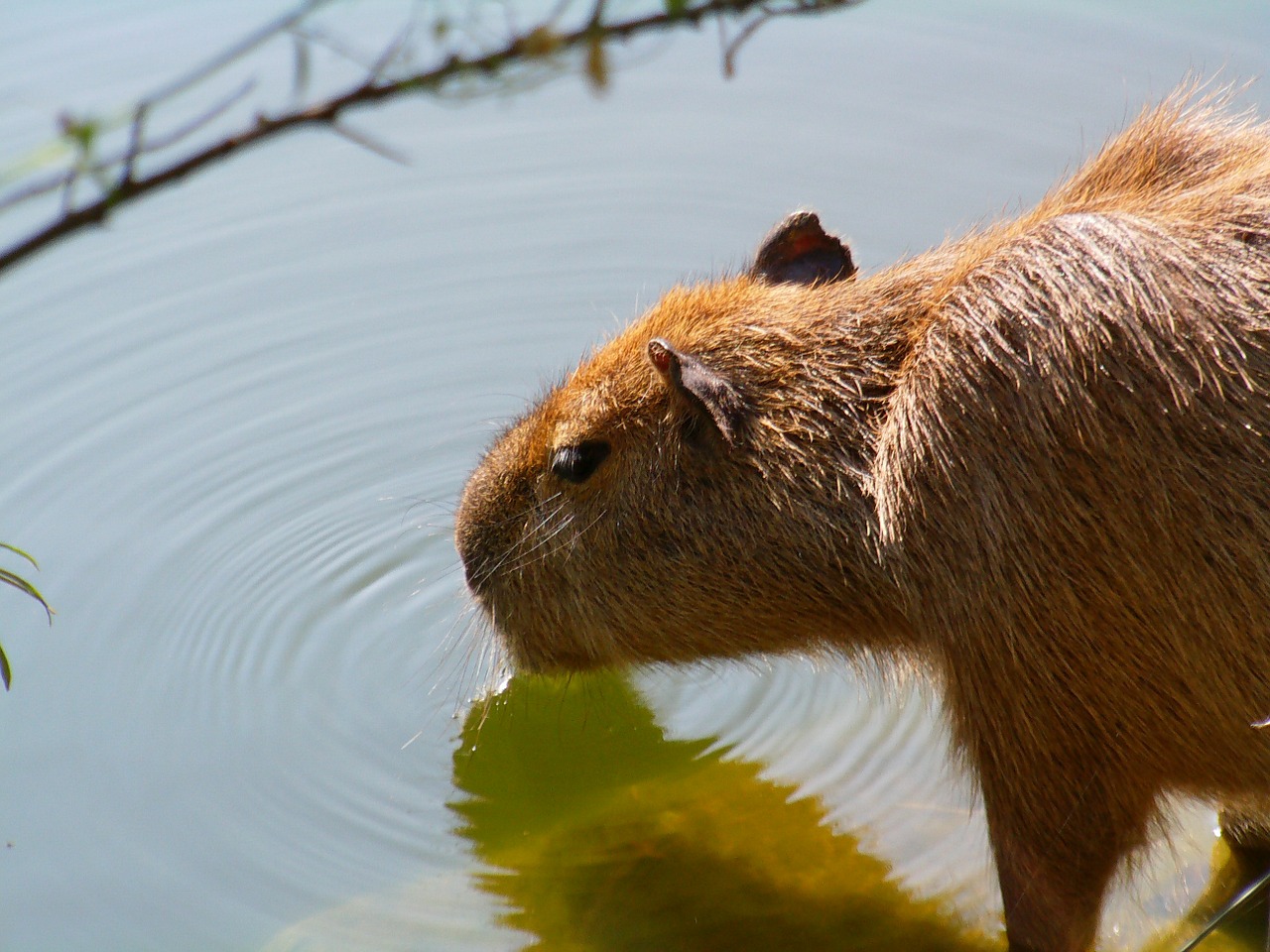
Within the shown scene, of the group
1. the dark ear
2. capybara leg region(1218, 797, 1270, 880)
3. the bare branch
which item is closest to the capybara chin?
the dark ear

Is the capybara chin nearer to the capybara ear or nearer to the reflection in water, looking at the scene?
the capybara ear

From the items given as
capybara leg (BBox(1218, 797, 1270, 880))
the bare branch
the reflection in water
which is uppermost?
the bare branch

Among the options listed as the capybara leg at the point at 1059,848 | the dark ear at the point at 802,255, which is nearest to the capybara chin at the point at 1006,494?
the capybara leg at the point at 1059,848

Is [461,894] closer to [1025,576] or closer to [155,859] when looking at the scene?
[155,859]

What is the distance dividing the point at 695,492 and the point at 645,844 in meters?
1.18

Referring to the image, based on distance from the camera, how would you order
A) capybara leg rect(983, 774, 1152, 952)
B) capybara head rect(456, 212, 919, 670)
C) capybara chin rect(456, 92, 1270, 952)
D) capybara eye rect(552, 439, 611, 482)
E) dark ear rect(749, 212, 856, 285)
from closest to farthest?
capybara chin rect(456, 92, 1270, 952) → capybara leg rect(983, 774, 1152, 952) → capybara head rect(456, 212, 919, 670) → capybara eye rect(552, 439, 611, 482) → dark ear rect(749, 212, 856, 285)

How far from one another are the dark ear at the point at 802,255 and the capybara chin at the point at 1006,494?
0.18m

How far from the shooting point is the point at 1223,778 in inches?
109

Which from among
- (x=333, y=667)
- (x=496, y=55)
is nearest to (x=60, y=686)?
(x=333, y=667)

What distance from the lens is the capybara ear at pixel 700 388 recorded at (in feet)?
9.87

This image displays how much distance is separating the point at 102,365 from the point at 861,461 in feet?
13.0

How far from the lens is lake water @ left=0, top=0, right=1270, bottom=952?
12.1ft

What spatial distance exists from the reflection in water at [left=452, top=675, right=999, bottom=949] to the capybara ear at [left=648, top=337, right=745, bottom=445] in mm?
1301

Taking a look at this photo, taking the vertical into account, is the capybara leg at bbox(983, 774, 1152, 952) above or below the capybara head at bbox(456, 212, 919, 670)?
below
